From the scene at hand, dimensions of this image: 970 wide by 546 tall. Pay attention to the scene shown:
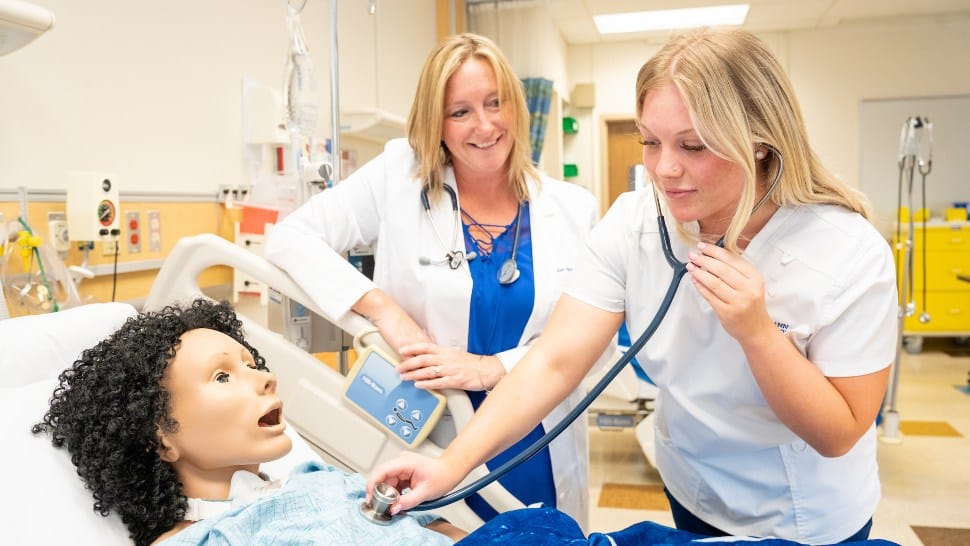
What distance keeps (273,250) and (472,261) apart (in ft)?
1.36

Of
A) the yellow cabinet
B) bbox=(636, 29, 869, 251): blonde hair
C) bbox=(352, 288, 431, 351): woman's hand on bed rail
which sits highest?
bbox=(636, 29, 869, 251): blonde hair

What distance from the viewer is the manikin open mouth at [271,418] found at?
1268 mm

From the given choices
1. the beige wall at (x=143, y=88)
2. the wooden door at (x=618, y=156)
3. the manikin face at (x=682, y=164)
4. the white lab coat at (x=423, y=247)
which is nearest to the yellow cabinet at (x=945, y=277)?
the wooden door at (x=618, y=156)

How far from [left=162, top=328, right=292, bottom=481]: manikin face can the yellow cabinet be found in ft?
19.4

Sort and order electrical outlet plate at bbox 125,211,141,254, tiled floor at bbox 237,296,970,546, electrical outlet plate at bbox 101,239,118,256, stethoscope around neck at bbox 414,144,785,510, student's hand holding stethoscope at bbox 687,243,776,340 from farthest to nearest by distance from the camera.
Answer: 1. tiled floor at bbox 237,296,970,546
2. electrical outlet plate at bbox 125,211,141,254
3. electrical outlet plate at bbox 101,239,118,256
4. stethoscope around neck at bbox 414,144,785,510
5. student's hand holding stethoscope at bbox 687,243,776,340

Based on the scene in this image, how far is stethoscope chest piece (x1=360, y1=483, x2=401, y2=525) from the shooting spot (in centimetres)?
109

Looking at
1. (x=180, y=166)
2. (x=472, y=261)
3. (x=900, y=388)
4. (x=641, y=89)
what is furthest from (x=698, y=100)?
(x=900, y=388)

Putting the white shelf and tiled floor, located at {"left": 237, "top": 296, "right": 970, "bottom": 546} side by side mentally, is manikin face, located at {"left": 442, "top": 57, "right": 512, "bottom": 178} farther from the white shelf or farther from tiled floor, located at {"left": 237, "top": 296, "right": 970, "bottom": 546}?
the white shelf

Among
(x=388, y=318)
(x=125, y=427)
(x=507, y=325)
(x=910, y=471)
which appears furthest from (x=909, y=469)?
(x=125, y=427)

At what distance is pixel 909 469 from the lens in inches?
137

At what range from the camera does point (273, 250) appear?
1.64m

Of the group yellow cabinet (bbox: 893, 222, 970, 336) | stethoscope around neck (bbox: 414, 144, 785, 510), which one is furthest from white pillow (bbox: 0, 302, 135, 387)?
yellow cabinet (bbox: 893, 222, 970, 336)

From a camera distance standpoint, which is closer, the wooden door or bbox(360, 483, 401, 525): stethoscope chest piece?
bbox(360, 483, 401, 525): stethoscope chest piece

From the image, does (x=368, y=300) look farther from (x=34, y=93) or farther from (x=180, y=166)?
(x=180, y=166)
